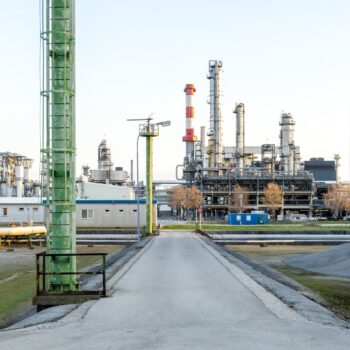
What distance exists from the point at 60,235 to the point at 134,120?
37636 mm

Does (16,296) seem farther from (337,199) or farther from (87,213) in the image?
(337,199)

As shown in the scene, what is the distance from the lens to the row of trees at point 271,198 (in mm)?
104875

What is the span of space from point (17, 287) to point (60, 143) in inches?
346

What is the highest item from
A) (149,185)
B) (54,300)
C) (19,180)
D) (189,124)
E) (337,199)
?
(189,124)

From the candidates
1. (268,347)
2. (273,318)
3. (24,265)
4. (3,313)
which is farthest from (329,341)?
(24,265)

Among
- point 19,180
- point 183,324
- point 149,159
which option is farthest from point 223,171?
point 183,324

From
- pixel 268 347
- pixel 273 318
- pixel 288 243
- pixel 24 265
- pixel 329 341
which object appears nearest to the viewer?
pixel 268 347

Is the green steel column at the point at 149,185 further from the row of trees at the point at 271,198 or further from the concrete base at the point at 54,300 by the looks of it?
the row of trees at the point at 271,198

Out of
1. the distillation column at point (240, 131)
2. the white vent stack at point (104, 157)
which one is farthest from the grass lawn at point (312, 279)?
the white vent stack at point (104, 157)

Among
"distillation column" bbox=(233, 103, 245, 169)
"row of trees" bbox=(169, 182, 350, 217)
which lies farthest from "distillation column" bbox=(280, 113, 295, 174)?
"distillation column" bbox=(233, 103, 245, 169)

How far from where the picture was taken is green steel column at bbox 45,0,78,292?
48.7 ft

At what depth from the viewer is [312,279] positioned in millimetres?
23625

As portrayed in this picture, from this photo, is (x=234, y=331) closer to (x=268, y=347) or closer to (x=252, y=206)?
(x=268, y=347)

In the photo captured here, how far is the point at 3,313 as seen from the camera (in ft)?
52.0
